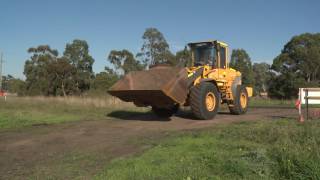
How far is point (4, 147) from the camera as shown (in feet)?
35.4

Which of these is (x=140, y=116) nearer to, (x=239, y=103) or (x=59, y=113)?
(x=59, y=113)

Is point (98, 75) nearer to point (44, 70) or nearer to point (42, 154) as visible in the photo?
point (44, 70)

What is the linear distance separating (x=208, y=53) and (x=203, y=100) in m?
2.92

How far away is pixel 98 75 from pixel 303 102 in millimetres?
55299

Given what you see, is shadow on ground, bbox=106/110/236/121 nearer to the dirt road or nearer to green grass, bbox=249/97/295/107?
the dirt road

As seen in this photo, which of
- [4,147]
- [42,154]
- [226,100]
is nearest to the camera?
[42,154]

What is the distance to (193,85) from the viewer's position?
16062 millimetres

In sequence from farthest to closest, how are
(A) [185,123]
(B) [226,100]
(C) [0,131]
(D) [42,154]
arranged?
(B) [226,100] → (A) [185,123] → (C) [0,131] → (D) [42,154]

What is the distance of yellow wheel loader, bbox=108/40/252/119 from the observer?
49.3ft

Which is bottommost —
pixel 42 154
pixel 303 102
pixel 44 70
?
pixel 42 154

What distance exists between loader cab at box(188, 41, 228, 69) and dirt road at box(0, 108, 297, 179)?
288 cm

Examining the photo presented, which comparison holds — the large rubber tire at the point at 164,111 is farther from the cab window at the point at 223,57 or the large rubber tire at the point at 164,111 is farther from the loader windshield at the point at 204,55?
the cab window at the point at 223,57

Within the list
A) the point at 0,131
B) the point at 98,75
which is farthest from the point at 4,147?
the point at 98,75

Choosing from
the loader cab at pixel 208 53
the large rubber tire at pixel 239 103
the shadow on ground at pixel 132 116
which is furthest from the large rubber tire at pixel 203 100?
the large rubber tire at pixel 239 103
